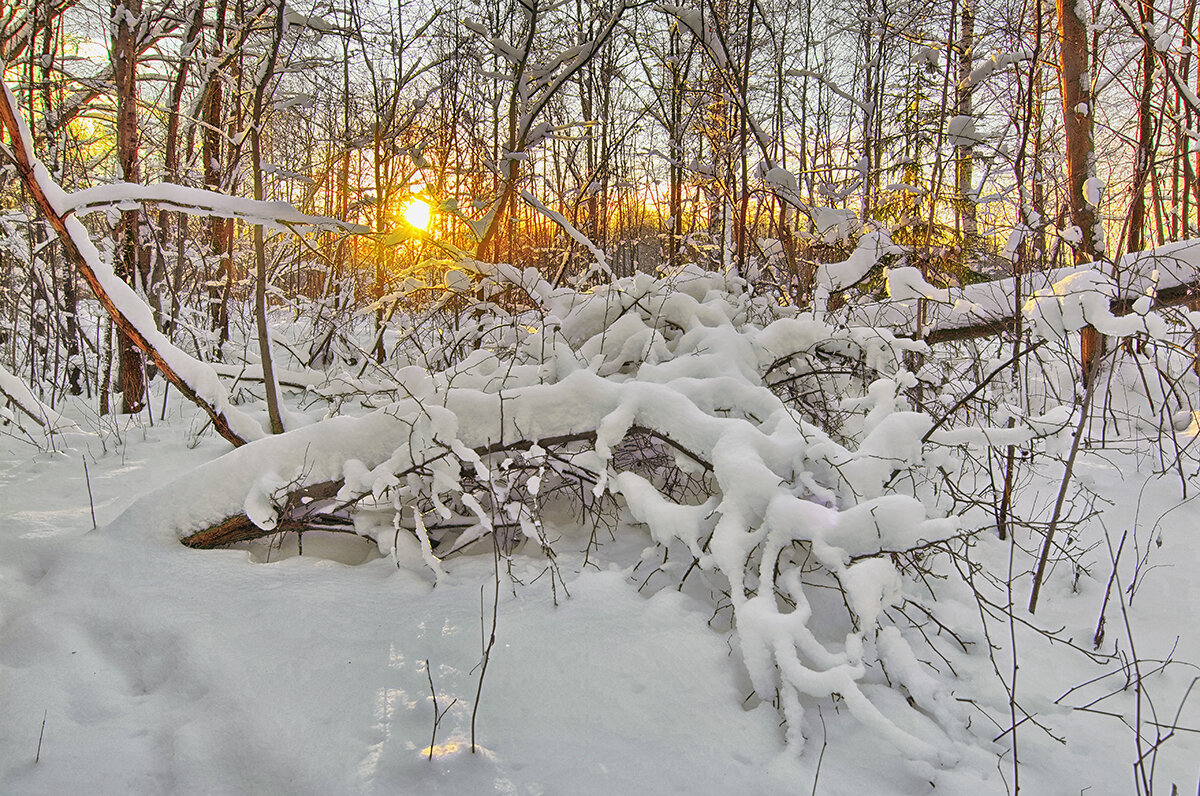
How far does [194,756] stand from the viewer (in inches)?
50.5

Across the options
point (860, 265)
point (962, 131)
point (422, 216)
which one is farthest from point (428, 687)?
point (962, 131)

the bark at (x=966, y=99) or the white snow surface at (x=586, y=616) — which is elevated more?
the bark at (x=966, y=99)

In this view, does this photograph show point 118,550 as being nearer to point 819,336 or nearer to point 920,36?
point 819,336

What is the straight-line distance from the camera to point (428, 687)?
1522 millimetres

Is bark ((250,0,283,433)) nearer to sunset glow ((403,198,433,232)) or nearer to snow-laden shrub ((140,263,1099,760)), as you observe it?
snow-laden shrub ((140,263,1099,760))

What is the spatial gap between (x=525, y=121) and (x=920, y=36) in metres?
2.74

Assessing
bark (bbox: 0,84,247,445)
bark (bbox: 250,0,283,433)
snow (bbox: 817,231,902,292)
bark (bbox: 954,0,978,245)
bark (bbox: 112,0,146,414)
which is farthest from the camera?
bark (bbox: 112,0,146,414)

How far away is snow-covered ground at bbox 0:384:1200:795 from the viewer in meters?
→ 1.29

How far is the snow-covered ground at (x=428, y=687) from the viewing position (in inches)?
50.9

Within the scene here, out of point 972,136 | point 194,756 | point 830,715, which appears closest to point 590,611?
point 830,715

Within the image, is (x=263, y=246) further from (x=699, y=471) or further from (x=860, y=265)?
(x=860, y=265)

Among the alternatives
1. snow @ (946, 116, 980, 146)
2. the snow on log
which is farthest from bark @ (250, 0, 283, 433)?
snow @ (946, 116, 980, 146)

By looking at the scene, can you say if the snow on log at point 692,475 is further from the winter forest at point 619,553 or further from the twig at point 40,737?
the twig at point 40,737

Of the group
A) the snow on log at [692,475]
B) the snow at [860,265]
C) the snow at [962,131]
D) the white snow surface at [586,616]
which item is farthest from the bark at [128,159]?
the snow at [962,131]
